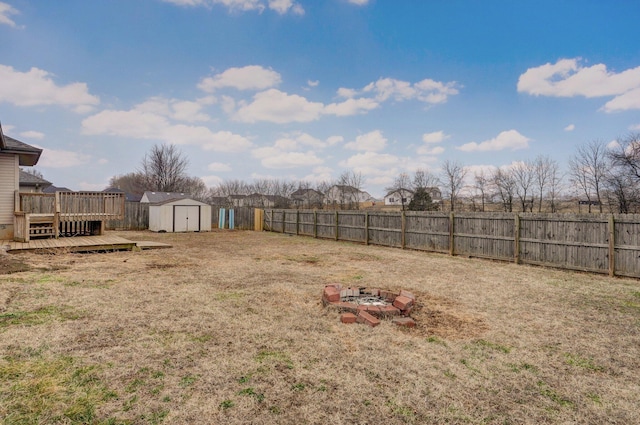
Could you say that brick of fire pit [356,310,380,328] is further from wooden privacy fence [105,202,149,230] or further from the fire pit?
wooden privacy fence [105,202,149,230]

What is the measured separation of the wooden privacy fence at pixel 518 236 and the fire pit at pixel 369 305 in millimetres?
5880

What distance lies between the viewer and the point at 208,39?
581 inches

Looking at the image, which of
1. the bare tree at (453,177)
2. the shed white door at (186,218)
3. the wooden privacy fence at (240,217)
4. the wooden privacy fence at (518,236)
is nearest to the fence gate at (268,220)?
the wooden privacy fence at (240,217)

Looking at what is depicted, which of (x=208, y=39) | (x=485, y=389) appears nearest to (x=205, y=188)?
(x=208, y=39)

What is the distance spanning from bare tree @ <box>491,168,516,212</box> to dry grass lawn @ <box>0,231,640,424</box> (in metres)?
21.3

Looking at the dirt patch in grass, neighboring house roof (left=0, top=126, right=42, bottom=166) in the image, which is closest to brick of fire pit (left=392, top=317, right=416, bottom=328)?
the dirt patch in grass

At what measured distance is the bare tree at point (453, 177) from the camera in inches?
1103

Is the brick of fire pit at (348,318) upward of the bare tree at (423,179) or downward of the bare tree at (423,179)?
downward

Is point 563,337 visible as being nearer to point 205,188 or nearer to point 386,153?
point 386,153

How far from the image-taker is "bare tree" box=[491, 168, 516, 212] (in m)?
25.2

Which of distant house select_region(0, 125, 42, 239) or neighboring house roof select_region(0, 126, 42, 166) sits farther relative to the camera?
distant house select_region(0, 125, 42, 239)

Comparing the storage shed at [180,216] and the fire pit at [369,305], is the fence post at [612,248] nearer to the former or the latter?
the fire pit at [369,305]

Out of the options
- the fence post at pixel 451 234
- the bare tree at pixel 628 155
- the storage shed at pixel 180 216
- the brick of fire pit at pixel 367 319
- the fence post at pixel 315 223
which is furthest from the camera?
the storage shed at pixel 180 216

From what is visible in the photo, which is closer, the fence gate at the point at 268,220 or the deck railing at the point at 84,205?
the deck railing at the point at 84,205
